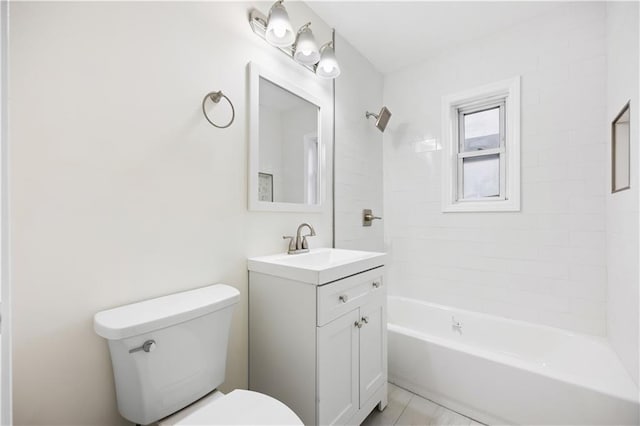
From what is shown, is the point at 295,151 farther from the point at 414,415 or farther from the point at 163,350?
the point at 414,415

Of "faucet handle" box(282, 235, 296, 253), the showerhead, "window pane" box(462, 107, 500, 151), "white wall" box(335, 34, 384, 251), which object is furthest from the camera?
the showerhead

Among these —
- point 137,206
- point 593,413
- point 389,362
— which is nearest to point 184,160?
point 137,206

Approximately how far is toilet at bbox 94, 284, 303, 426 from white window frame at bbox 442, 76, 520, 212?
2.10 m

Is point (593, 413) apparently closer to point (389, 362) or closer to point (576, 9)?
point (389, 362)

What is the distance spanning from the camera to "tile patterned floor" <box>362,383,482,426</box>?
1.65 meters

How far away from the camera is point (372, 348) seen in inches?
62.9

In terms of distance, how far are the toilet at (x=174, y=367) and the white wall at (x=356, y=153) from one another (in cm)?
128

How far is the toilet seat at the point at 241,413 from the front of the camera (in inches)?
36.3

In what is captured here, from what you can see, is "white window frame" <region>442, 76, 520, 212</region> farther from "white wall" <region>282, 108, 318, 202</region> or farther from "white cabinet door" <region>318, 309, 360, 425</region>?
"white cabinet door" <region>318, 309, 360, 425</region>

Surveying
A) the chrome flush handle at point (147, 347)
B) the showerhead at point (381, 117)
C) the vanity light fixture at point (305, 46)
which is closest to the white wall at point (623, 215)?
the showerhead at point (381, 117)

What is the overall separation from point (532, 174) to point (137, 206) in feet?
8.23

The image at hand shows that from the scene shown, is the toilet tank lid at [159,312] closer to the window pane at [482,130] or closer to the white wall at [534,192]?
the white wall at [534,192]

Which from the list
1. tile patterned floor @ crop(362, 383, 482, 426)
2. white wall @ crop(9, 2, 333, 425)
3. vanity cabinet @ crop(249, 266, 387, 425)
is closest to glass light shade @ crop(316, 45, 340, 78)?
white wall @ crop(9, 2, 333, 425)

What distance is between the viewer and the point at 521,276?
7.08 ft
